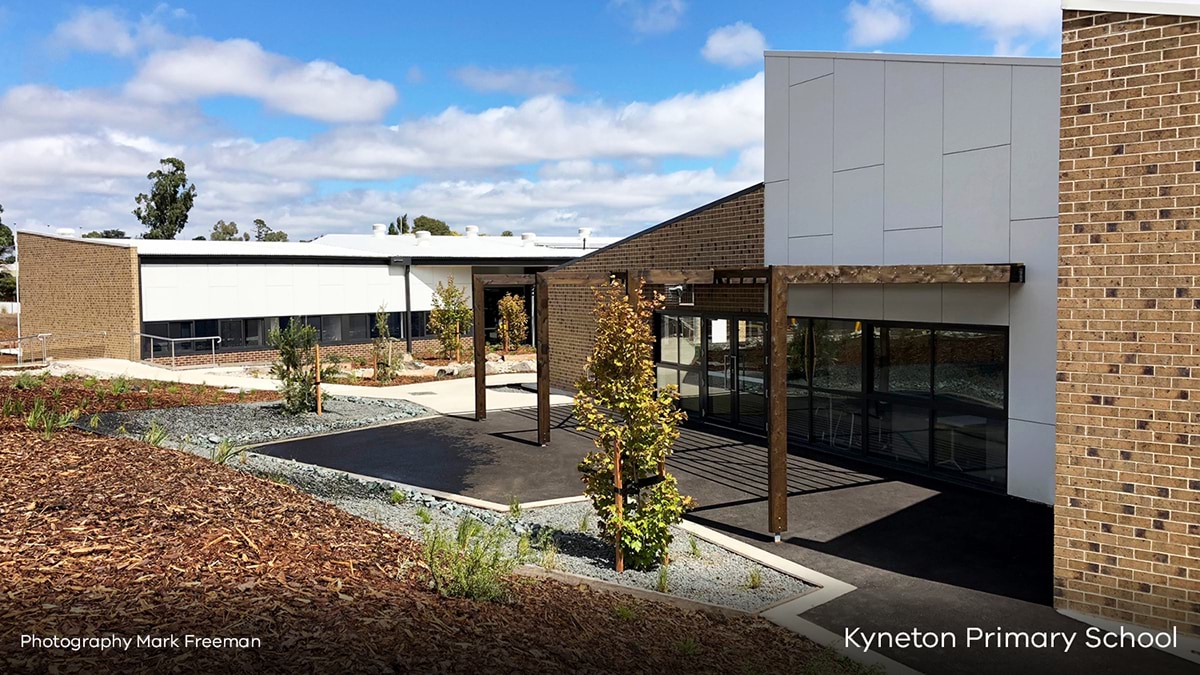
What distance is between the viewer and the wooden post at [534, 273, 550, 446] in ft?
47.3

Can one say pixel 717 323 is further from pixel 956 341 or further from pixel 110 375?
pixel 110 375

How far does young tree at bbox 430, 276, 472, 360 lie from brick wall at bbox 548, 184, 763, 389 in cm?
785

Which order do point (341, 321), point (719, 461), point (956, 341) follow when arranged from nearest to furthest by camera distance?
point (956, 341) < point (719, 461) < point (341, 321)

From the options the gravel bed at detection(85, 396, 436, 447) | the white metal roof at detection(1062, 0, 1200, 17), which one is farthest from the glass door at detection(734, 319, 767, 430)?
the white metal roof at detection(1062, 0, 1200, 17)

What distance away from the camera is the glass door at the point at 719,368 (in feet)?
52.1

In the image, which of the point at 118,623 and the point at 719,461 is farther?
the point at 719,461

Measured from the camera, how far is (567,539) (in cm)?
871

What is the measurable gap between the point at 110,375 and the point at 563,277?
512 inches

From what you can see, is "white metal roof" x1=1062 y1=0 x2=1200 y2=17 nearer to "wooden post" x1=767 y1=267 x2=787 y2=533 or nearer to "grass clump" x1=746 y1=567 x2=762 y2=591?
"wooden post" x1=767 y1=267 x2=787 y2=533

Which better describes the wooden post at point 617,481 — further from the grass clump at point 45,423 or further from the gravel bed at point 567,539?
the grass clump at point 45,423

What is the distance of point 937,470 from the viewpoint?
11.8 m

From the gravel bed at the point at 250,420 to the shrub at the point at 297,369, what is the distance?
0.83ft

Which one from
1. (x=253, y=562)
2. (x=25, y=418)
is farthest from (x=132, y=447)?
(x=253, y=562)

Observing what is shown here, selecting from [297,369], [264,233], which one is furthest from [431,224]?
[297,369]
